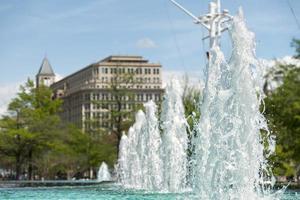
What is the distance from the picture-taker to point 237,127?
14.0 meters

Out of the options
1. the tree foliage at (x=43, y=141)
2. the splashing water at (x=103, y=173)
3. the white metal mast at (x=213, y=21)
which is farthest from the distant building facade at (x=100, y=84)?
the white metal mast at (x=213, y=21)

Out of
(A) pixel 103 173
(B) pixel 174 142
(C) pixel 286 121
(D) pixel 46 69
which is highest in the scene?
(D) pixel 46 69

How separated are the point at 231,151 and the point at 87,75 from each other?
439 ft

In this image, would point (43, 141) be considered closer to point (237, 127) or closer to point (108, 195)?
point (108, 195)

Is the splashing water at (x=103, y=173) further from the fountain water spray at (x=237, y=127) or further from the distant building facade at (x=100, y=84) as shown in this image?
the distant building facade at (x=100, y=84)

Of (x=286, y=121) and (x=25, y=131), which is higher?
(x=25, y=131)

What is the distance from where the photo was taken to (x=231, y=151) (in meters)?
13.9

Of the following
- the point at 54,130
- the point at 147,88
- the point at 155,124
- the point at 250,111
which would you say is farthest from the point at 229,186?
the point at 147,88

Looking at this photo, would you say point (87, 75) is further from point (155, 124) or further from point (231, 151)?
point (231, 151)

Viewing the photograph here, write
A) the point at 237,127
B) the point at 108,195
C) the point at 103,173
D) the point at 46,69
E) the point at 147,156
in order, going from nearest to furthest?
the point at 237,127, the point at 108,195, the point at 147,156, the point at 103,173, the point at 46,69

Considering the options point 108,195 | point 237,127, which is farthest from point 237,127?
point 108,195

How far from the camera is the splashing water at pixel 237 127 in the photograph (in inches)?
543

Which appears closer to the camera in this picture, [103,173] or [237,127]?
[237,127]

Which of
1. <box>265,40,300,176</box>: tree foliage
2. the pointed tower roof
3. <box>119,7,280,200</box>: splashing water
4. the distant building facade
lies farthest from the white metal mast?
the pointed tower roof
